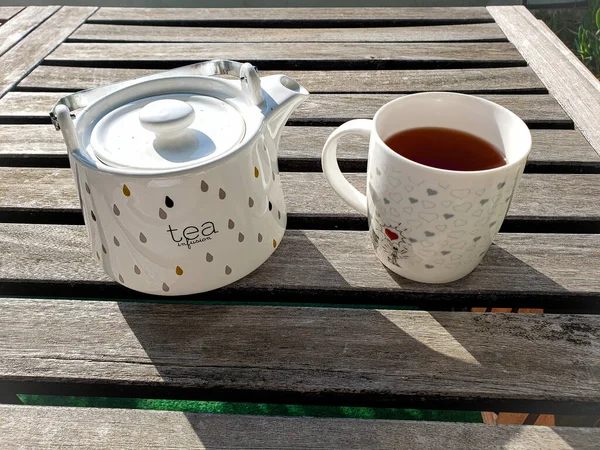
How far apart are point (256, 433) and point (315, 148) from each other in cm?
42

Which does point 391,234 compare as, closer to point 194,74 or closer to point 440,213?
point 440,213

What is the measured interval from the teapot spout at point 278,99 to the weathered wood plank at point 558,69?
0.45 metres

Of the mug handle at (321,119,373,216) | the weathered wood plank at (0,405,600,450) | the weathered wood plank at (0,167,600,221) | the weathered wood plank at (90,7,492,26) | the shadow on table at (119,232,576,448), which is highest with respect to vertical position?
the weathered wood plank at (90,7,492,26)

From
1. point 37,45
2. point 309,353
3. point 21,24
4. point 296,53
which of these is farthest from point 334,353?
point 21,24

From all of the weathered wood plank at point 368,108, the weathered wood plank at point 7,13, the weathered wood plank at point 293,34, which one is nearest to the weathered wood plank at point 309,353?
the weathered wood plank at point 368,108

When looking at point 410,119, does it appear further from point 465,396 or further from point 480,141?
point 465,396

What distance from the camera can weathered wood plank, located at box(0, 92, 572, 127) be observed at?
831 millimetres

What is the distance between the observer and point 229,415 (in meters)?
0.48

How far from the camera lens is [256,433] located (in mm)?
467

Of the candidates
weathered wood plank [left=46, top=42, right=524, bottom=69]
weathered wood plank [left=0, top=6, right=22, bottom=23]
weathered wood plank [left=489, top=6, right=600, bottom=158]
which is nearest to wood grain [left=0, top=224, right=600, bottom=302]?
weathered wood plank [left=489, top=6, right=600, bottom=158]

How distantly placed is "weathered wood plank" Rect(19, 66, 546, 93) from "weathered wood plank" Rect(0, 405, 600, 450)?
1.92ft

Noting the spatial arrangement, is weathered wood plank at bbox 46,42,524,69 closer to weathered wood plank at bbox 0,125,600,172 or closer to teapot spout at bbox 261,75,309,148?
weathered wood plank at bbox 0,125,600,172

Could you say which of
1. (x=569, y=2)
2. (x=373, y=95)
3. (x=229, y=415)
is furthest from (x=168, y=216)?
(x=569, y=2)

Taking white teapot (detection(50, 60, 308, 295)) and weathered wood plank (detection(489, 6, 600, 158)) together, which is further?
weathered wood plank (detection(489, 6, 600, 158))
